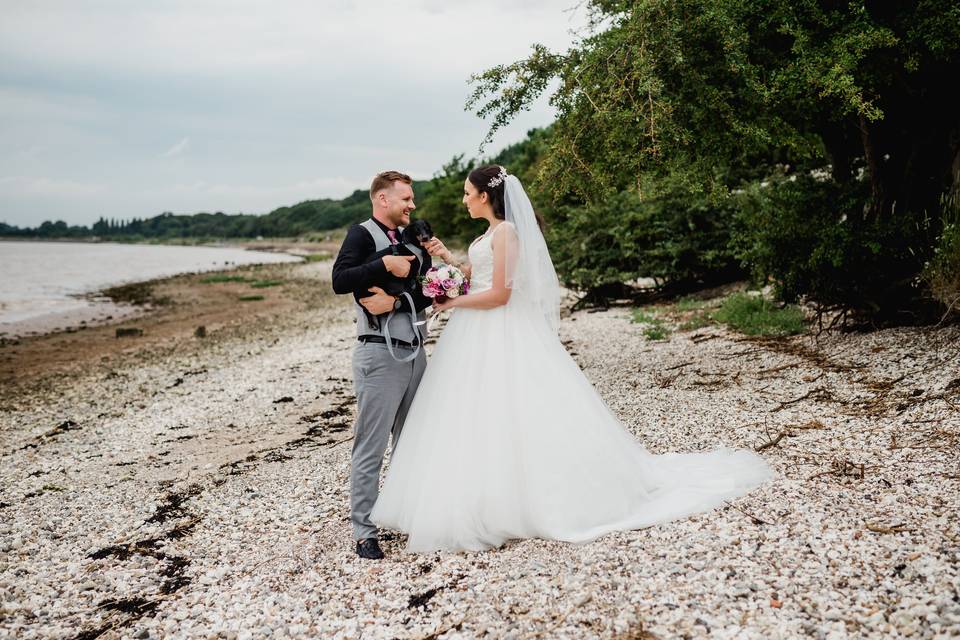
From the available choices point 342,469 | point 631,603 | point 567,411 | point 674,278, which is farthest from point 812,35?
point 674,278

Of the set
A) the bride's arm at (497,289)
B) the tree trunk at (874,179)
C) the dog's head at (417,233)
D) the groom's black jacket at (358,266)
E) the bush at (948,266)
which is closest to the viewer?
the groom's black jacket at (358,266)

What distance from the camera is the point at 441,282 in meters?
4.74

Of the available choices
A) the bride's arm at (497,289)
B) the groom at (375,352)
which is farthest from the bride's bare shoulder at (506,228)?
the groom at (375,352)

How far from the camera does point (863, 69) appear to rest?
7.05 meters

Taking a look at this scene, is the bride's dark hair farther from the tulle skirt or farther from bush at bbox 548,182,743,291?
bush at bbox 548,182,743,291

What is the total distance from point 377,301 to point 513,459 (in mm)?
1504

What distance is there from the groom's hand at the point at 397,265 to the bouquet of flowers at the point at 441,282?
0.23 m

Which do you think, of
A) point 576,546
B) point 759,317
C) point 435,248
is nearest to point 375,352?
point 435,248

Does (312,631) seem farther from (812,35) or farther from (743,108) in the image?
(812,35)

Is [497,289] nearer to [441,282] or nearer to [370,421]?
[441,282]

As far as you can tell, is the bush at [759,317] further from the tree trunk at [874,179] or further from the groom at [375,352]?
the groom at [375,352]

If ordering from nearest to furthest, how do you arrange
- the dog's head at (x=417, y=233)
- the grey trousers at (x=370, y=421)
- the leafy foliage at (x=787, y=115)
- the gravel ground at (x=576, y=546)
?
the gravel ground at (x=576, y=546)
the grey trousers at (x=370, y=421)
the dog's head at (x=417, y=233)
the leafy foliage at (x=787, y=115)

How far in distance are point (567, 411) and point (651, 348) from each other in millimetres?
6545

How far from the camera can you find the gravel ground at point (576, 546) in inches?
140
